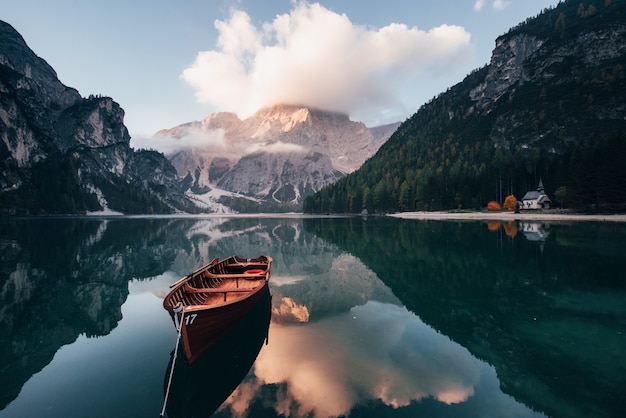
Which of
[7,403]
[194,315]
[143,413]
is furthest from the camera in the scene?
[194,315]

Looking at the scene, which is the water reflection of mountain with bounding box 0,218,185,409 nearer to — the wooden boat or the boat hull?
the wooden boat

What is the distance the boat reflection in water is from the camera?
9.50 metres

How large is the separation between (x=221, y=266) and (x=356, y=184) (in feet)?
567

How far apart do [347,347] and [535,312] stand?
36.7ft

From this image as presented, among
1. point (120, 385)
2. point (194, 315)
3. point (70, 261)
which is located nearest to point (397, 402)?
point (194, 315)

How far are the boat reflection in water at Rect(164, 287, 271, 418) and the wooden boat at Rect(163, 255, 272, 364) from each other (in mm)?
508

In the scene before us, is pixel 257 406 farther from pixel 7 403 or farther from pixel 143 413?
pixel 7 403

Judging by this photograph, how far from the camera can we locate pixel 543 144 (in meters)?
152

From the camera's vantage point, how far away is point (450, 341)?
13859 mm

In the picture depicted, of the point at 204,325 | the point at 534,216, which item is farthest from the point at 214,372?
the point at 534,216

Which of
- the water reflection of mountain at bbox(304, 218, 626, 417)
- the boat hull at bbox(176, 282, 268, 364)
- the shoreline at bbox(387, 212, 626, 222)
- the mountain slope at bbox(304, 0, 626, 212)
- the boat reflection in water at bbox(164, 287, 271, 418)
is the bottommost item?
the shoreline at bbox(387, 212, 626, 222)

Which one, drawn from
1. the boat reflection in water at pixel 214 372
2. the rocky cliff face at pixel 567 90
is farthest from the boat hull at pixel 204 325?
the rocky cliff face at pixel 567 90

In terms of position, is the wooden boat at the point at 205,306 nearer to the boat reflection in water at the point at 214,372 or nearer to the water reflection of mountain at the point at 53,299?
the boat reflection in water at the point at 214,372

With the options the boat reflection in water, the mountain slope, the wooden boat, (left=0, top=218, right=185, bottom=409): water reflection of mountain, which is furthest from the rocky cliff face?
(left=0, top=218, right=185, bottom=409): water reflection of mountain
